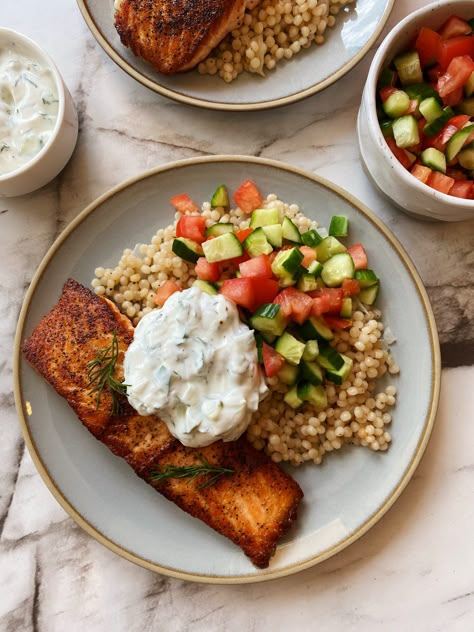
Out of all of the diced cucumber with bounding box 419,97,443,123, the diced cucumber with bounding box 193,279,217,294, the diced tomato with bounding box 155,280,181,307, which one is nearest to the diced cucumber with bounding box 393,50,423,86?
the diced cucumber with bounding box 419,97,443,123

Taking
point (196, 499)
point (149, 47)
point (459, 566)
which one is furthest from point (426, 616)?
point (149, 47)

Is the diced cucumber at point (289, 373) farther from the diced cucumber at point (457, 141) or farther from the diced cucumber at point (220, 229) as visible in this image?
the diced cucumber at point (457, 141)

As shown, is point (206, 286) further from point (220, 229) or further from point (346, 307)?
point (346, 307)

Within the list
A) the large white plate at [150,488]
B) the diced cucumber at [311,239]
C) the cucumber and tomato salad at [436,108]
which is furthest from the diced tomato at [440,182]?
the diced cucumber at [311,239]

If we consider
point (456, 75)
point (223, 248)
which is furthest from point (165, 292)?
point (456, 75)

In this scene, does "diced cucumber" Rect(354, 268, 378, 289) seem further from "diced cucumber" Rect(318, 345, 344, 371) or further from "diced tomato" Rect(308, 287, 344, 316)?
"diced cucumber" Rect(318, 345, 344, 371)

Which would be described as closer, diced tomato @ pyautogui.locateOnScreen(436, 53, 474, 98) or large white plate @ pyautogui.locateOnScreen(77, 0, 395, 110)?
diced tomato @ pyautogui.locateOnScreen(436, 53, 474, 98)
